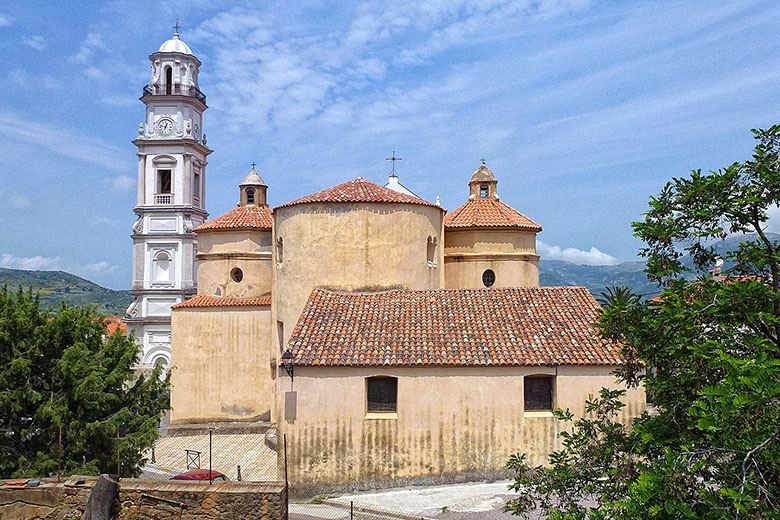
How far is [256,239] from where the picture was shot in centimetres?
2627

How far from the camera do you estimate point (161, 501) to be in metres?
9.89

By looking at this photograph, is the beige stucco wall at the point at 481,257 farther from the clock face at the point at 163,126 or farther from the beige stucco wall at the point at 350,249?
the clock face at the point at 163,126

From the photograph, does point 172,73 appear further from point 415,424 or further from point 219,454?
point 415,424

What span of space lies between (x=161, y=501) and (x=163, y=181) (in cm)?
3602

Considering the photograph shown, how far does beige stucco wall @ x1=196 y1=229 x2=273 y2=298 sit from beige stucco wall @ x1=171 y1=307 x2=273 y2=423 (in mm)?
1248

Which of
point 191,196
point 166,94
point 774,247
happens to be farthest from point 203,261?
point 774,247

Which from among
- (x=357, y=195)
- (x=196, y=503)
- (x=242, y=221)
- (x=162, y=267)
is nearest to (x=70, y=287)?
(x=162, y=267)

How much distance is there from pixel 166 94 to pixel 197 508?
37.6m

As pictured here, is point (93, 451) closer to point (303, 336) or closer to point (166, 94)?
point (303, 336)

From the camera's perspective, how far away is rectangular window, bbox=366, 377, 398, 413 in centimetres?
1627

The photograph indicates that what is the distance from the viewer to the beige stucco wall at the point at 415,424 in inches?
630

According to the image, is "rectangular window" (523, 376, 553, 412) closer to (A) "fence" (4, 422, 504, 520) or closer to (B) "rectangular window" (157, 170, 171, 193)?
(A) "fence" (4, 422, 504, 520)

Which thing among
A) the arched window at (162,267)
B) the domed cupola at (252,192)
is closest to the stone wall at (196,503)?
the domed cupola at (252,192)

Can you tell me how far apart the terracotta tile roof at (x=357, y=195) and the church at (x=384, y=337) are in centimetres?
11
